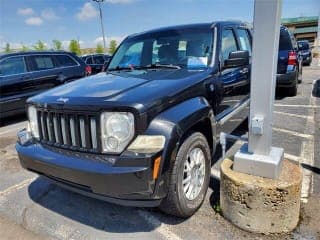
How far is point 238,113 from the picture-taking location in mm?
4422

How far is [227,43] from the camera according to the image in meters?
4.07

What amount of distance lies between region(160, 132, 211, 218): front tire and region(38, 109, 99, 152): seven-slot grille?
0.70 m

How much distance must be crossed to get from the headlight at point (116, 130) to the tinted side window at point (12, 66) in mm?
5697

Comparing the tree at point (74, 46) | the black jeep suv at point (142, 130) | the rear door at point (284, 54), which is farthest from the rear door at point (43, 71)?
the tree at point (74, 46)

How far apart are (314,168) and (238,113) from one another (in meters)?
1.20

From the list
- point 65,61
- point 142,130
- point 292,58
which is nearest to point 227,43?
point 142,130

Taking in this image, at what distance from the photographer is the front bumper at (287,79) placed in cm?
830

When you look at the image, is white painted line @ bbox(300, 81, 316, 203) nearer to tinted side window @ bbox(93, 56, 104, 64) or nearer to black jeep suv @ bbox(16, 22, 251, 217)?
black jeep suv @ bbox(16, 22, 251, 217)

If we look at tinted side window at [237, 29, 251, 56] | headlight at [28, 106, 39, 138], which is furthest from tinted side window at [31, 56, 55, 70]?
tinted side window at [237, 29, 251, 56]

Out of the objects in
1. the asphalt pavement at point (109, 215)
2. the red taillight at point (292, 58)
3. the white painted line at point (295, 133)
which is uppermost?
the red taillight at point (292, 58)

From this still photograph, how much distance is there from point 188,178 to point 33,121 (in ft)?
5.40

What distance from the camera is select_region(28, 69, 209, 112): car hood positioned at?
2.46 meters

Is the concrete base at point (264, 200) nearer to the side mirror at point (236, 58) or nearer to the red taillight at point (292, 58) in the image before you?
the side mirror at point (236, 58)

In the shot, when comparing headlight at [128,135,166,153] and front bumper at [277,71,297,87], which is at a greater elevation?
headlight at [128,135,166,153]
